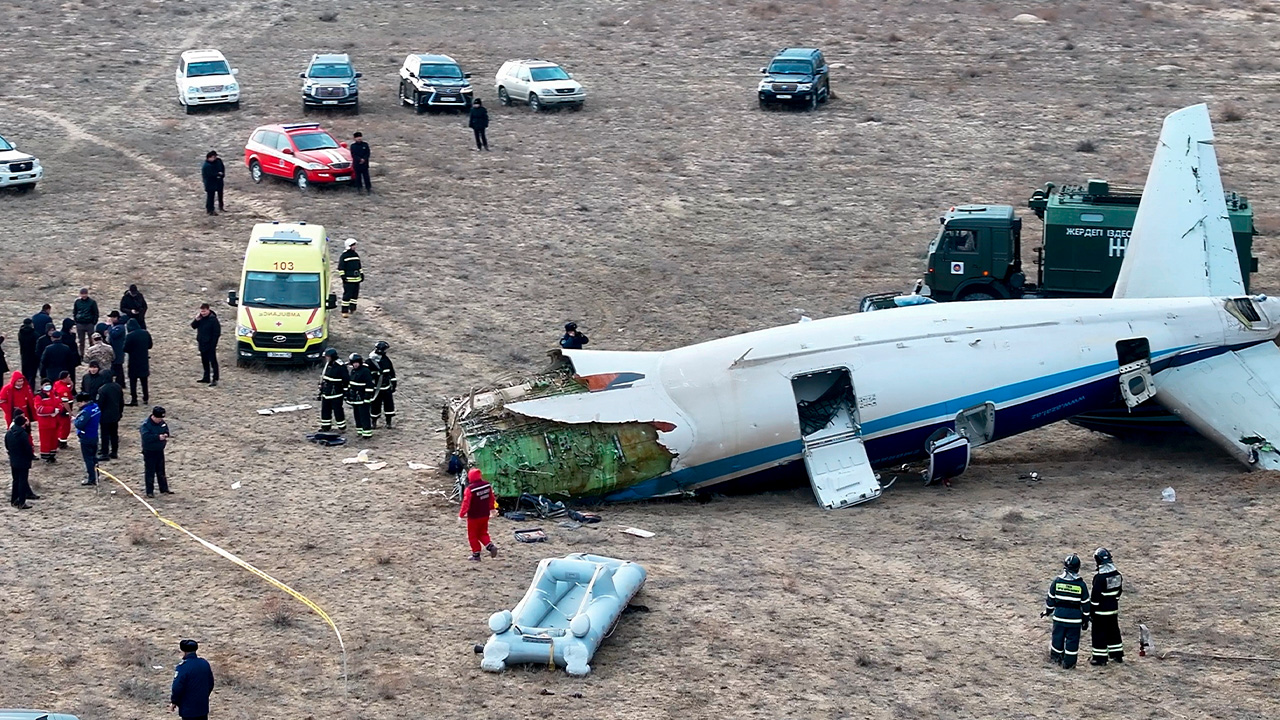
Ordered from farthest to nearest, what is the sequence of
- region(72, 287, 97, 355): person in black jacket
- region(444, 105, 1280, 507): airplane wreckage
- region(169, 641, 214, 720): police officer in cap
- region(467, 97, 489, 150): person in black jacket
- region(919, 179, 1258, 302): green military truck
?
region(467, 97, 489, 150): person in black jacket
region(919, 179, 1258, 302): green military truck
region(72, 287, 97, 355): person in black jacket
region(444, 105, 1280, 507): airplane wreckage
region(169, 641, 214, 720): police officer in cap

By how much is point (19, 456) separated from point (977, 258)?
18.4 m

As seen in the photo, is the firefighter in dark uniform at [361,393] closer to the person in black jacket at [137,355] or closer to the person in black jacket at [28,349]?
the person in black jacket at [137,355]

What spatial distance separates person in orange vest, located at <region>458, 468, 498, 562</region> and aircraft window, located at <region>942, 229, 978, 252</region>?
1405 centimetres

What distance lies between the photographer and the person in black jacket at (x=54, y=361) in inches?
1078

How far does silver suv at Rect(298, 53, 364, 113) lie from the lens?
163 feet

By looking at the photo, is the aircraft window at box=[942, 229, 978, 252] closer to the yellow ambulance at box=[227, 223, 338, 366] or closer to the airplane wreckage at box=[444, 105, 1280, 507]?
the airplane wreckage at box=[444, 105, 1280, 507]

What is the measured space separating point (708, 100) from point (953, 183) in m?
11.4

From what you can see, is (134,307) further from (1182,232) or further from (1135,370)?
(1182,232)

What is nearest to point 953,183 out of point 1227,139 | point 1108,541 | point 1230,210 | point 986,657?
point 1227,139

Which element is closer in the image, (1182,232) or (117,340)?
(1182,232)

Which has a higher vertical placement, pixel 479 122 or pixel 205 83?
pixel 205 83

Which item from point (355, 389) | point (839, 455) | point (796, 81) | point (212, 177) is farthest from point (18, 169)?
point (839, 455)

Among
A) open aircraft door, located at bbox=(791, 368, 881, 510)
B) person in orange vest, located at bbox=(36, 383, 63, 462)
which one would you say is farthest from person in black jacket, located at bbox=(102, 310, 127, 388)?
open aircraft door, located at bbox=(791, 368, 881, 510)

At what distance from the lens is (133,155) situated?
46.4m
